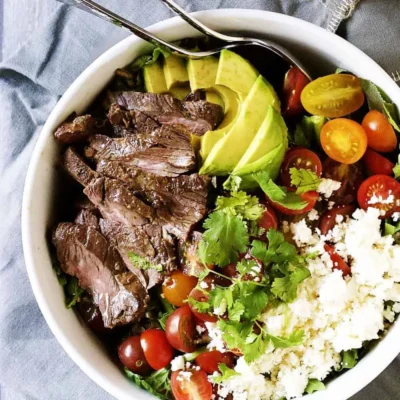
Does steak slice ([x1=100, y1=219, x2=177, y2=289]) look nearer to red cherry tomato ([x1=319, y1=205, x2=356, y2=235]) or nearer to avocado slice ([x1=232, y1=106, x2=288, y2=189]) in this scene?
avocado slice ([x1=232, y1=106, x2=288, y2=189])

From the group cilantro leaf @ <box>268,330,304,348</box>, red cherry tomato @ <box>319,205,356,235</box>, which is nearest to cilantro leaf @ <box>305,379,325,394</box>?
cilantro leaf @ <box>268,330,304,348</box>

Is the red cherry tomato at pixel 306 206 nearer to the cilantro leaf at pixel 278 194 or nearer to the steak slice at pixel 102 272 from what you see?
the cilantro leaf at pixel 278 194

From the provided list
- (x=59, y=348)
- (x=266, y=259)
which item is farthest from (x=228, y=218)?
(x=59, y=348)

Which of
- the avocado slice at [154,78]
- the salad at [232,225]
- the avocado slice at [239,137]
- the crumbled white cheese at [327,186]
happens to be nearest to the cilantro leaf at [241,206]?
the salad at [232,225]

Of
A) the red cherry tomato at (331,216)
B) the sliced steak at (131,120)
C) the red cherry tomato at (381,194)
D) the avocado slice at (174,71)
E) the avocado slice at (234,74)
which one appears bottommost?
the sliced steak at (131,120)

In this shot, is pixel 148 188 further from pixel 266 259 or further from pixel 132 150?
pixel 266 259

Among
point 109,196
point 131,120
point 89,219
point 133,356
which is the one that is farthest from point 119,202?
point 133,356

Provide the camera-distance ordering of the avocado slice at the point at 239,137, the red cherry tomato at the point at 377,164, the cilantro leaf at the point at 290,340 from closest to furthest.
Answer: the cilantro leaf at the point at 290,340
the avocado slice at the point at 239,137
the red cherry tomato at the point at 377,164
